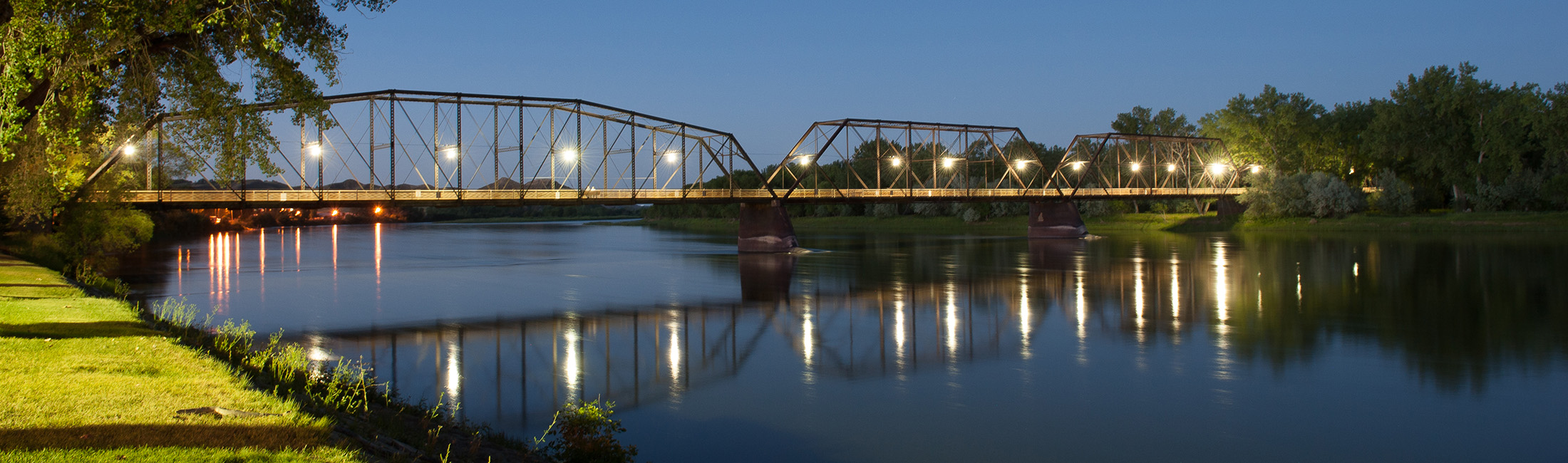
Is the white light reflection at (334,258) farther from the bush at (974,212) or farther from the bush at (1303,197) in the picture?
the bush at (1303,197)

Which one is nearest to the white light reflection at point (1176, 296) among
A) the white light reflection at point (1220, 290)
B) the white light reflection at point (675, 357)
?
the white light reflection at point (1220, 290)

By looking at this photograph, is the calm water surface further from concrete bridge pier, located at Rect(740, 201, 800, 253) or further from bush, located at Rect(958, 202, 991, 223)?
bush, located at Rect(958, 202, 991, 223)

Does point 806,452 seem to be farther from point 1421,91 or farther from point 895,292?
point 1421,91

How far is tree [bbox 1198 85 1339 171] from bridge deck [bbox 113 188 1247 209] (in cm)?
3371

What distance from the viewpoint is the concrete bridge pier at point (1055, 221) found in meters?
93.1

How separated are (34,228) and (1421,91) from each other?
119 m

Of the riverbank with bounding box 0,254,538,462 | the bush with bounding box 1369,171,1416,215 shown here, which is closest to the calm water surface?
the riverbank with bounding box 0,254,538,462

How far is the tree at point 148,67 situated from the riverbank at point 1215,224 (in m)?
90.3

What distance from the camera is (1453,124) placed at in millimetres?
98562

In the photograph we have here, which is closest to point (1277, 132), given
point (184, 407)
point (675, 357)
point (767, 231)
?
point (767, 231)

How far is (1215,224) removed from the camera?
108m

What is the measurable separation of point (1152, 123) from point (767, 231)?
9295 cm

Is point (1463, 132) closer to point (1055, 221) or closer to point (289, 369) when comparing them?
point (1055, 221)

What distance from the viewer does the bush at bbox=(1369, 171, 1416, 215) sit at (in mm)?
94688
